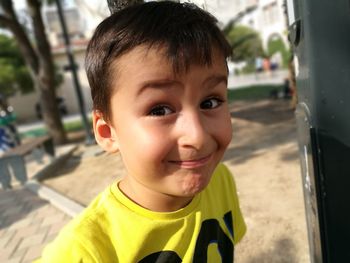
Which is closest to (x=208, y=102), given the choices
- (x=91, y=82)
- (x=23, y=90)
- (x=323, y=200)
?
(x=91, y=82)

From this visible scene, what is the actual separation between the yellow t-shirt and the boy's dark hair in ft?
1.01

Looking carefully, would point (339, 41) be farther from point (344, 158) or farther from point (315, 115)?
point (344, 158)

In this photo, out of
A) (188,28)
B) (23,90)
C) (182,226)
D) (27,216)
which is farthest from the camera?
(23,90)

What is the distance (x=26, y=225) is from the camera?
147 inches

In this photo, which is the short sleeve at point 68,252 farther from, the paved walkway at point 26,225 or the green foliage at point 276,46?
the green foliage at point 276,46

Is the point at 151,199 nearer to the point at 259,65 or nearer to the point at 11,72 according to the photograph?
the point at 11,72

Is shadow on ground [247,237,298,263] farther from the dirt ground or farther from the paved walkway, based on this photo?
the paved walkway

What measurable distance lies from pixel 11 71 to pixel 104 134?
694 inches

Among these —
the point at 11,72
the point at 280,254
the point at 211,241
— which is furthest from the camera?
the point at 11,72

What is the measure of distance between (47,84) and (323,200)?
7646mm

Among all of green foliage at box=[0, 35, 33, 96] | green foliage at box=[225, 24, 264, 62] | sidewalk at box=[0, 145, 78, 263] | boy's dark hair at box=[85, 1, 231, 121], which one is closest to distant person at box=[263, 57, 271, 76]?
green foliage at box=[225, 24, 264, 62]

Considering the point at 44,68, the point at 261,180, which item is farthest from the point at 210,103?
the point at 44,68

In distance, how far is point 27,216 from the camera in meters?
4.00

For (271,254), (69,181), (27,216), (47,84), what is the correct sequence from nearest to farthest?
(271,254), (27,216), (69,181), (47,84)
